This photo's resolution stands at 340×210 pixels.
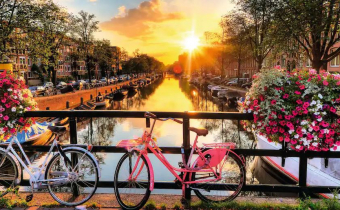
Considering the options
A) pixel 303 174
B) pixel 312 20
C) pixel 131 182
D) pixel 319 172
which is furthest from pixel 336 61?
pixel 131 182

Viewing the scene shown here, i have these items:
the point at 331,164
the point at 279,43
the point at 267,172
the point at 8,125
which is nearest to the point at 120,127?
the point at 279,43

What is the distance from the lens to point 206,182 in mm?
3693

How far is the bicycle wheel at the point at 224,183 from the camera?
3678mm

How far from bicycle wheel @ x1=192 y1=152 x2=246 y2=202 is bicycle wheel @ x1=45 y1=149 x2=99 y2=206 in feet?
4.38

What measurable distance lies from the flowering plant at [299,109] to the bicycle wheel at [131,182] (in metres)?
1.57

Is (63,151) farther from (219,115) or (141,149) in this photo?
(219,115)

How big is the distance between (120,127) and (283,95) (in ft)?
80.7

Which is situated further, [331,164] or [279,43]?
[279,43]

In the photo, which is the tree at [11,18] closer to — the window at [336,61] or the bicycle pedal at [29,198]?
the bicycle pedal at [29,198]

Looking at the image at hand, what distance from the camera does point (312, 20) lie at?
59.6 ft

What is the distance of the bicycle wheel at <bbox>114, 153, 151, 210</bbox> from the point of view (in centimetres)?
349

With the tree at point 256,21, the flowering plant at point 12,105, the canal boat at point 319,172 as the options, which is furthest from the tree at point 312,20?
the flowering plant at point 12,105

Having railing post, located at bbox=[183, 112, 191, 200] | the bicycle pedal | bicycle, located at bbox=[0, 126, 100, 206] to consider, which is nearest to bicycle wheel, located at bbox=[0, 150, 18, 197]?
bicycle, located at bbox=[0, 126, 100, 206]

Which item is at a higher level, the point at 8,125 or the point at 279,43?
the point at 279,43
